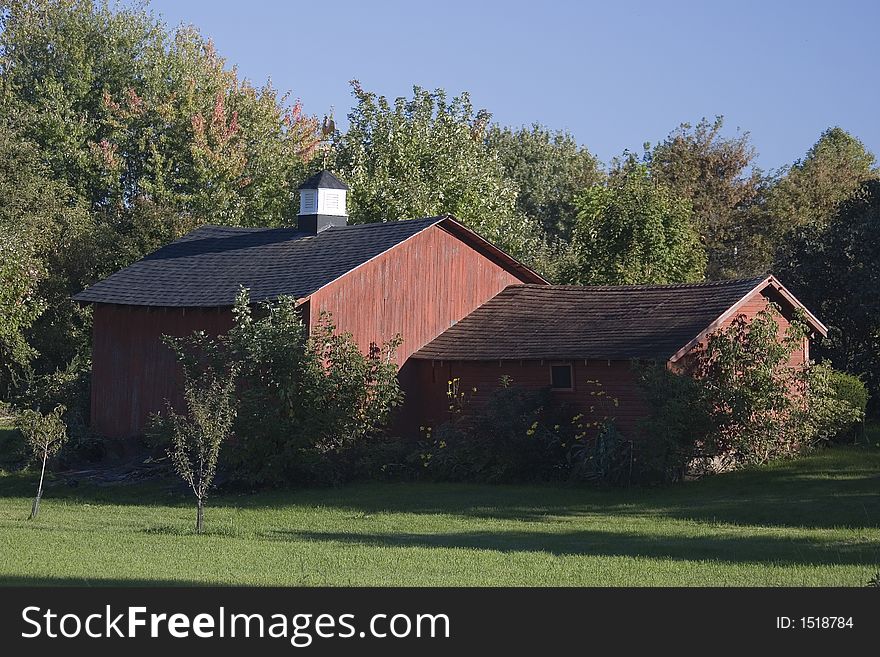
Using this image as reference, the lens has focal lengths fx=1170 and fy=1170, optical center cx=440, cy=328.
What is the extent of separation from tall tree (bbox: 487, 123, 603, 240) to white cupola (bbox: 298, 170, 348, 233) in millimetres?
30704

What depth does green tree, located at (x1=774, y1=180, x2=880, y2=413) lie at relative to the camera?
3578 centimetres

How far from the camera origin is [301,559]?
16828 millimetres

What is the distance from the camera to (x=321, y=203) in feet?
115

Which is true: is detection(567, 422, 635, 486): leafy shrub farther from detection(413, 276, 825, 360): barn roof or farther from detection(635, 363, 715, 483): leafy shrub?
detection(413, 276, 825, 360): barn roof

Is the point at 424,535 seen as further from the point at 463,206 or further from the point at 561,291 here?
the point at 463,206

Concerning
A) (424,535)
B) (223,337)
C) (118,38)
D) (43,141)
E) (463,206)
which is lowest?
(424,535)

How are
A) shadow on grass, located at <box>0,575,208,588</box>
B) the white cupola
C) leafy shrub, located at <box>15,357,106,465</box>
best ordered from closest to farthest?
shadow on grass, located at <box>0,575,208,588</box>, leafy shrub, located at <box>15,357,106,465</box>, the white cupola

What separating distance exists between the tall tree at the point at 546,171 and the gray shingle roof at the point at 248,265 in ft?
105

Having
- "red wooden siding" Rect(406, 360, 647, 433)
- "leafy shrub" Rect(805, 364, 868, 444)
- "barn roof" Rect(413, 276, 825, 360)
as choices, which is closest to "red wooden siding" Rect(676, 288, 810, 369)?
"barn roof" Rect(413, 276, 825, 360)

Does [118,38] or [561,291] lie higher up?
[118,38]

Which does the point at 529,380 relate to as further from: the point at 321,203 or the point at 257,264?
the point at 321,203

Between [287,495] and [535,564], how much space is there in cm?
1217
